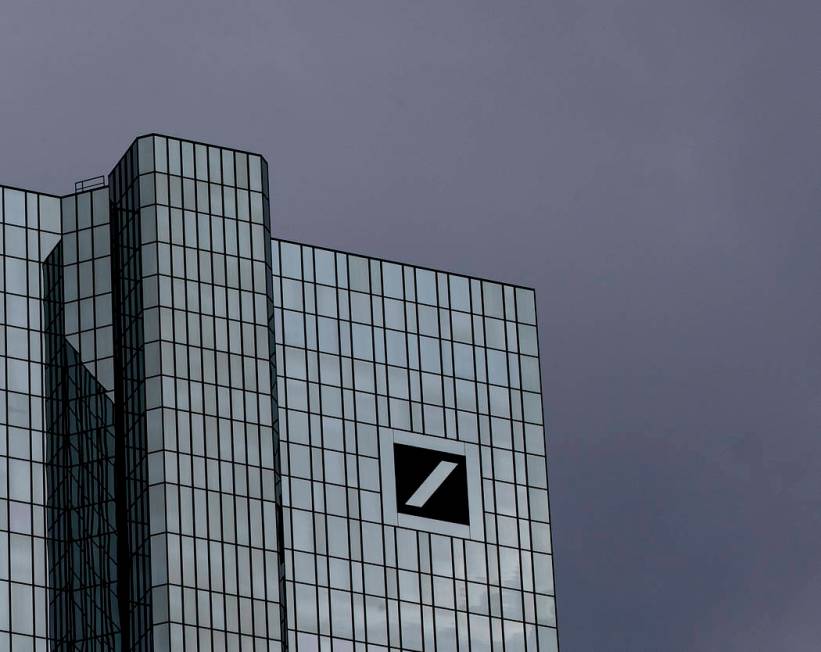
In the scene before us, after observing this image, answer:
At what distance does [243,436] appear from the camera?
17488cm

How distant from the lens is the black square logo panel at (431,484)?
606 feet

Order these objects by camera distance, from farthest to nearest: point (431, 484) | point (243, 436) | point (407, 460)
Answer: point (431, 484) → point (407, 460) → point (243, 436)

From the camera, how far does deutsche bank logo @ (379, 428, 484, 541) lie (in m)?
184

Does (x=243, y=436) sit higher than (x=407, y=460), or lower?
lower

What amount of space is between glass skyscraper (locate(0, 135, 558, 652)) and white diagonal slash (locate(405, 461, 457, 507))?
122 mm

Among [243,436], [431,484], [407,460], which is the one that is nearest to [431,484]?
[431,484]

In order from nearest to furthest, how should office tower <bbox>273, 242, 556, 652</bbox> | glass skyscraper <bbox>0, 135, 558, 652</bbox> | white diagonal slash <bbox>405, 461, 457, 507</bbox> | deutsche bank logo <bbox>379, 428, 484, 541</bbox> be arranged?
glass skyscraper <bbox>0, 135, 558, 652</bbox>, office tower <bbox>273, 242, 556, 652</bbox>, deutsche bank logo <bbox>379, 428, 484, 541</bbox>, white diagonal slash <bbox>405, 461, 457, 507</bbox>

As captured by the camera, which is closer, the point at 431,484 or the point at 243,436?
the point at 243,436

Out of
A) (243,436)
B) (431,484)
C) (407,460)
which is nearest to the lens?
(243,436)

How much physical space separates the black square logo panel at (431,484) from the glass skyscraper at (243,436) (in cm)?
14

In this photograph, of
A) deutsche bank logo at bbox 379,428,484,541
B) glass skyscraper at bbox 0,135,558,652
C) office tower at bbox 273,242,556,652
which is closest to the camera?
glass skyscraper at bbox 0,135,558,652

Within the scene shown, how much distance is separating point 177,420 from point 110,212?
49.5ft

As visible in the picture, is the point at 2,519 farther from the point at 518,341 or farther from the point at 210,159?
the point at 518,341

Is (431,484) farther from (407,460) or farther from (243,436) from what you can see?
(243,436)
